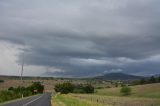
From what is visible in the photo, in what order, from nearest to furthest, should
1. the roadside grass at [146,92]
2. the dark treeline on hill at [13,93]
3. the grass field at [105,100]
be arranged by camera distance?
the grass field at [105,100] < the dark treeline on hill at [13,93] < the roadside grass at [146,92]

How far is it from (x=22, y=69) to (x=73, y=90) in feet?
300

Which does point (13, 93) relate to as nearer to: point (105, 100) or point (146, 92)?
point (105, 100)

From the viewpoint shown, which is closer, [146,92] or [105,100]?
[105,100]

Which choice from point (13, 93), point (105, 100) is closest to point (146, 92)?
point (105, 100)

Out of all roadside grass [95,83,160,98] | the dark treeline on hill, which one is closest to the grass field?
roadside grass [95,83,160,98]

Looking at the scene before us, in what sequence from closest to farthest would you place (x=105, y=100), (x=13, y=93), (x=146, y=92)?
(x=105, y=100) → (x=13, y=93) → (x=146, y=92)

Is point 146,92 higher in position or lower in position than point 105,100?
higher

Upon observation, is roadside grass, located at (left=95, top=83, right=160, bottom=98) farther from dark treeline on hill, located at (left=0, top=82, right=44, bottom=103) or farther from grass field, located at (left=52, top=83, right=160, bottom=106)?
dark treeline on hill, located at (left=0, top=82, right=44, bottom=103)

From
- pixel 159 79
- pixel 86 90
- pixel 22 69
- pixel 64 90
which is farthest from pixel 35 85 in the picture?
pixel 22 69

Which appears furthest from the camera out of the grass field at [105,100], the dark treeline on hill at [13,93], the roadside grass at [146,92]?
the roadside grass at [146,92]

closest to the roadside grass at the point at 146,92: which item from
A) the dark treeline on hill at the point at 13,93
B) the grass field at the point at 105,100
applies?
the grass field at the point at 105,100

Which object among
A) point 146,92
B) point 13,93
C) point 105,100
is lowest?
point 105,100

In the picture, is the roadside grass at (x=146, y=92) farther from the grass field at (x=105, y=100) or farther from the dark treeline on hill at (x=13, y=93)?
the dark treeline on hill at (x=13, y=93)

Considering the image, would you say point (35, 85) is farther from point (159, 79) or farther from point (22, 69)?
point (22, 69)
